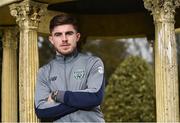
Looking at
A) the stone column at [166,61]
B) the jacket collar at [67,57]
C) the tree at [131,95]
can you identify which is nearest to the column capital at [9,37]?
the stone column at [166,61]

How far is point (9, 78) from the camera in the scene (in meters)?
18.3

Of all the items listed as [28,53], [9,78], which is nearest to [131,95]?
[9,78]

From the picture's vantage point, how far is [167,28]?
11711 millimetres

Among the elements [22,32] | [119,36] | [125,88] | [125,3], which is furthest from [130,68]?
[22,32]

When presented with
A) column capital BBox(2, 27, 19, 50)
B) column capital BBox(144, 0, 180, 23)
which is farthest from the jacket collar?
column capital BBox(2, 27, 19, 50)

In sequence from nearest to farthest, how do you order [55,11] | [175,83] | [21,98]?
1. [175,83]
2. [21,98]
3. [55,11]

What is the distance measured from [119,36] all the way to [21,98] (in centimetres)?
902

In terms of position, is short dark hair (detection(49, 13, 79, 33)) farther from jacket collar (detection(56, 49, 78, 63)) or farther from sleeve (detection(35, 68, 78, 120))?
sleeve (detection(35, 68, 78, 120))

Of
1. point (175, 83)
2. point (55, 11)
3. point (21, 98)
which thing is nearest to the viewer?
point (175, 83)

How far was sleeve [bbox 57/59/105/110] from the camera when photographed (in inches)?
145

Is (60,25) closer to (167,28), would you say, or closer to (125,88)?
(167,28)

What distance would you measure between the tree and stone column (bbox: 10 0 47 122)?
53.5 ft

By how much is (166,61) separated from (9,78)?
27.4 ft

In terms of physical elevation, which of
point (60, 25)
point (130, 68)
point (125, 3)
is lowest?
point (130, 68)
